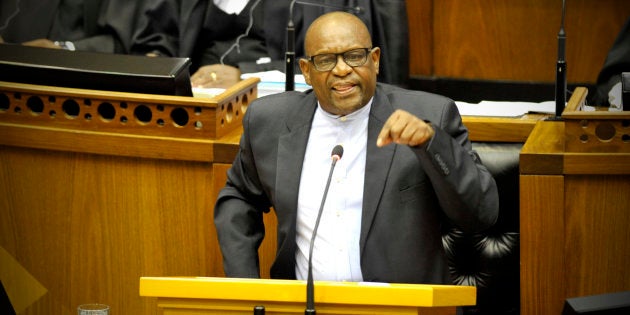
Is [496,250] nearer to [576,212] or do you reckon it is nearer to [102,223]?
[576,212]

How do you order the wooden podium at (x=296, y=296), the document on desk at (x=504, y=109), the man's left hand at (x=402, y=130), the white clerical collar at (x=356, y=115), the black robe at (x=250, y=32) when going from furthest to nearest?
the black robe at (x=250, y=32)
the document on desk at (x=504, y=109)
the white clerical collar at (x=356, y=115)
the man's left hand at (x=402, y=130)
the wooden podium at (x=296, y=296)

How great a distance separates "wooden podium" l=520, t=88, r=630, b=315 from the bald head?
0.58 m

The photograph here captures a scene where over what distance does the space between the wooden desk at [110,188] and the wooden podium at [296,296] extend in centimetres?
100

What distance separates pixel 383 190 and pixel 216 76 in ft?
6.18

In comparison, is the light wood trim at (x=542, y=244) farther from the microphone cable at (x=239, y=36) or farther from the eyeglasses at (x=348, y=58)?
the microphone cable at (x=239, y=36)

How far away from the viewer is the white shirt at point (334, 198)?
254 centimetres

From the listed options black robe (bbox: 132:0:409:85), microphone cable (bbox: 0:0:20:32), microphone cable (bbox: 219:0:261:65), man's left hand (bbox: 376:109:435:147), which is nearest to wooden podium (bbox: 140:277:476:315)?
man's left hand (bbox: 376:109:435:147)

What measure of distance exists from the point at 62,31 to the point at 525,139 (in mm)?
2426

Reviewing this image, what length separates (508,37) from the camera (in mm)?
4547

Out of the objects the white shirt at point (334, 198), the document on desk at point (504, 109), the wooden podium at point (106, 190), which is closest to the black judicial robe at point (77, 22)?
the wooden podium at point (106, 190)

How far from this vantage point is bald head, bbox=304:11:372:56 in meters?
2.50

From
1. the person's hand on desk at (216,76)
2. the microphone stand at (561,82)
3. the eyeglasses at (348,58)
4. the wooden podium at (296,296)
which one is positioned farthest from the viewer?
the person's hand on desk at (216,76)

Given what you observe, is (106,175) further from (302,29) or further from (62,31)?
(62,31)

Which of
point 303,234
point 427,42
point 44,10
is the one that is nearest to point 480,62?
point 427,42
